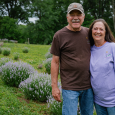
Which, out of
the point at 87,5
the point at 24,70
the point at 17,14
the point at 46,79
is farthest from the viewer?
the point at 17,14

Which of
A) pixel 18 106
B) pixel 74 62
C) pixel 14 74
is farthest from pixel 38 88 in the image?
pixel 74 62

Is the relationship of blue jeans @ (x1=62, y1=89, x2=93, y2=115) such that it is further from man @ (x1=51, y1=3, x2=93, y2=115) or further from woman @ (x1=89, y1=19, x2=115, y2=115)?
woman @ (x1=89, y1=19, x2=115, y2=115)

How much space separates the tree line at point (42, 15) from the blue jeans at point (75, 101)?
2918 centimetres

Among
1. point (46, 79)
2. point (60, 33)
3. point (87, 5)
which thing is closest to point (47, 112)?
point (46, 79)

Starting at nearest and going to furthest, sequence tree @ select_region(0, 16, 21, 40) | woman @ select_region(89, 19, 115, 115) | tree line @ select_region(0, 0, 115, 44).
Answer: woman @ select_region(89, 19, 115, 115), tree @ select_region(0, 16, 21, 40), tree line @ select_region(0, 0, 115, 44)

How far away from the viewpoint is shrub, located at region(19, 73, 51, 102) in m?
4.34

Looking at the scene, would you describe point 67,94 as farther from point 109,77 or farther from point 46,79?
point 46,79

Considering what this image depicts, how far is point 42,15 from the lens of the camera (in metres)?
33.6

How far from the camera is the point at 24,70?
5.64m

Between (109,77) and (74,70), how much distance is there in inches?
20.8

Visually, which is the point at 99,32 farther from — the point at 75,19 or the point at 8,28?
the point at 8,28

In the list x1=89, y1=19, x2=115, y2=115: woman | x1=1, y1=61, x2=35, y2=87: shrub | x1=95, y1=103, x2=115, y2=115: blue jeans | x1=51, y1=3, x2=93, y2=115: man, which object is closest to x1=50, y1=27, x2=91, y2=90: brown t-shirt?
x1=51, y1=3, x2=93, y2=115: man

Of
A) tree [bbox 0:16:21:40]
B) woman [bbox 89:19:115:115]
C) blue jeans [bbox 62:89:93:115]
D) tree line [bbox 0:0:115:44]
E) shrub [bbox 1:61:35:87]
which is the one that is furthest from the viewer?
tree line [bbox 0:0:115:44]

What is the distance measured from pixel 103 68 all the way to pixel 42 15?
33.1m
